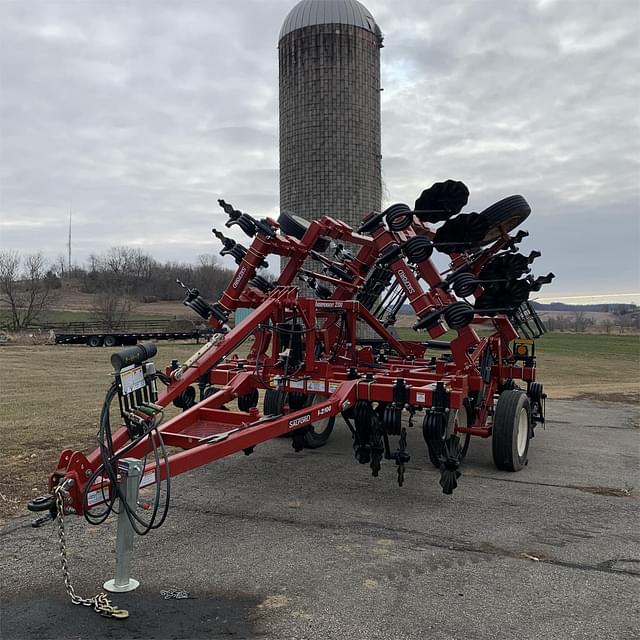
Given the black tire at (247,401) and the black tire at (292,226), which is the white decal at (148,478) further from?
the black tire at (292,226)

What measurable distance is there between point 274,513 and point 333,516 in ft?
1.62

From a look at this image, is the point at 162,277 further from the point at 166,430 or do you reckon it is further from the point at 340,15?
the point at 166,430

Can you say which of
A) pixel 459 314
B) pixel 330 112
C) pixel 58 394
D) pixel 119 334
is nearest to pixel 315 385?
pixel 459 314

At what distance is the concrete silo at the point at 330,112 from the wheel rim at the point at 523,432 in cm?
958

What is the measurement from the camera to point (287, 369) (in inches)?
243

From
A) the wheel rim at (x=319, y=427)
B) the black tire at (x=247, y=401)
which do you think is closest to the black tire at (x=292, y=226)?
the black tire at (x=247, y=401)

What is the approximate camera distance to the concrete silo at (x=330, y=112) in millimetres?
15578

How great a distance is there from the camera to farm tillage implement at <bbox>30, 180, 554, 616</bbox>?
4.41 metres

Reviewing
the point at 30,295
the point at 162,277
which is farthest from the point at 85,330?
the point at 162,277

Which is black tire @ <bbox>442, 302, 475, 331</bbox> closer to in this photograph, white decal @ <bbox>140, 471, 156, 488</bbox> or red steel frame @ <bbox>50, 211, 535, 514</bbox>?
red steel frame @ <bbox>50, 211, 535, 514</bbox>

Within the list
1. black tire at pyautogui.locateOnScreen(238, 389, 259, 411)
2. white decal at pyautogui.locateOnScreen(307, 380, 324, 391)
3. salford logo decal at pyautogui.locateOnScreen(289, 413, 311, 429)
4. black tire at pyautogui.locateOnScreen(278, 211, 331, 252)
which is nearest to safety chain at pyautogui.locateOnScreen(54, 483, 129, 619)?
salford logo decal at pyautogui.locateOnScreen(289, 413, 311, 429)

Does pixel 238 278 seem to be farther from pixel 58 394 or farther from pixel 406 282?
pixel 58 394

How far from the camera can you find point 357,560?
13.7 feet

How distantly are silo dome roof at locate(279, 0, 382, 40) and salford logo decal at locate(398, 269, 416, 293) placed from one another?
11.7 meters
